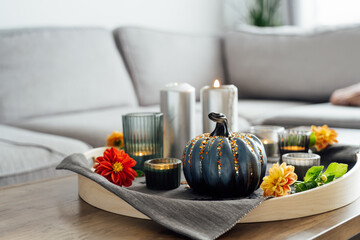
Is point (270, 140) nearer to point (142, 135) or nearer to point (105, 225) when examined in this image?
point (142, 135)

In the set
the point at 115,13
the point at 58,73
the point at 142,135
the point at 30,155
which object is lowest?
the point at 30,155

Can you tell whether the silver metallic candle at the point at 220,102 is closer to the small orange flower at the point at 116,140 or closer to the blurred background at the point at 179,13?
the small orange flower at the point at 116,140

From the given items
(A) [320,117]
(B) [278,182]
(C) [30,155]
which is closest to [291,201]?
(B) [278,182]

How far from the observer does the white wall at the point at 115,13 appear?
2.56m

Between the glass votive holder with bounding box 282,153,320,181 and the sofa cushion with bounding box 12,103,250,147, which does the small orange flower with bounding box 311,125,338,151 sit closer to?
the glass votive holder with bounding box 282,153,320,181

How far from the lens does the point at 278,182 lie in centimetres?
74

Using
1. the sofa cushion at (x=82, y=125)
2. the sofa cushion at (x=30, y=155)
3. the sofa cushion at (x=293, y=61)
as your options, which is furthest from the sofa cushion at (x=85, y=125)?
the sofa cushion at (x=293, y=61)

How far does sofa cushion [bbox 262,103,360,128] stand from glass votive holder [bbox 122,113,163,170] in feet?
3.55

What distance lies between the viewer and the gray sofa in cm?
164

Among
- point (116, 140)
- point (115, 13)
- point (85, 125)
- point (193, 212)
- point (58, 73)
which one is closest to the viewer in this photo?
point (193, 212)

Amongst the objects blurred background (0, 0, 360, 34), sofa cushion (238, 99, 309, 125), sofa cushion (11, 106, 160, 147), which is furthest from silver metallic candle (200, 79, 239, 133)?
blurred background (0, 0, 360, 34)

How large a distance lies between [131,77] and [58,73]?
49cm

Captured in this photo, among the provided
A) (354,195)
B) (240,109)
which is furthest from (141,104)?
(354,195)

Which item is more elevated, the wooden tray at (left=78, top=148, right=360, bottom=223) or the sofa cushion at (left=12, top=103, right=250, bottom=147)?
the wooden tray at (left=78, top=148, right=360, bottom=223)
